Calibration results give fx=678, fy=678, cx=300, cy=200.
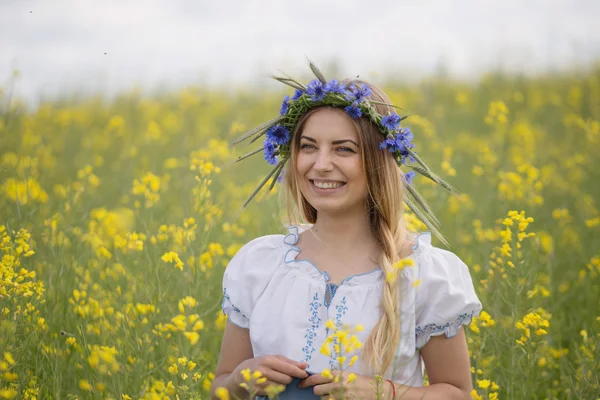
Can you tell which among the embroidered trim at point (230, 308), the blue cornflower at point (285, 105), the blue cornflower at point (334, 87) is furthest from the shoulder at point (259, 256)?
the blue cornflower at point (334, 87)

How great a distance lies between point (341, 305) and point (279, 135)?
2.23 ft

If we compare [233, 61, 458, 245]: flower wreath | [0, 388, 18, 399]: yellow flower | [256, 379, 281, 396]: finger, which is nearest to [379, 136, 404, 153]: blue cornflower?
[233, 61, 458, 245]: flower wreath

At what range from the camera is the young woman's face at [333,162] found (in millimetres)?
2275

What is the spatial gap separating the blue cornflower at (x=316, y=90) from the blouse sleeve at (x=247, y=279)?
557 mm

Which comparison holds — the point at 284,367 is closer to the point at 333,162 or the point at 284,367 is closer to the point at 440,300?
the point at 440,300

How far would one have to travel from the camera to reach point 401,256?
2318mm

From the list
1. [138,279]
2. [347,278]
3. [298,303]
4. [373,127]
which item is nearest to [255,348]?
[298,303]

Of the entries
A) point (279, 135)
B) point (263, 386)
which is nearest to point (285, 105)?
point (279, 135)

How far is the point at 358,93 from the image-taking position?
230cm

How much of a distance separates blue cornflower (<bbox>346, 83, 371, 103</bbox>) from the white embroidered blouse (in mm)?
536

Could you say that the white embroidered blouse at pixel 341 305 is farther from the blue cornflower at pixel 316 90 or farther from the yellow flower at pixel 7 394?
the yellow flower at pixel 7 394

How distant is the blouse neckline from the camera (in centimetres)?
225

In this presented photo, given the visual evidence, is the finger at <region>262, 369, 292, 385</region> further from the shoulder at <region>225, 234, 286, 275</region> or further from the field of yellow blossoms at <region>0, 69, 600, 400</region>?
the shoulder at <region>225, 234, 286, 275</region>

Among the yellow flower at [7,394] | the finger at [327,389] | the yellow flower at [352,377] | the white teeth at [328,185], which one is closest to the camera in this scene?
the yellow flower at [352,377]
